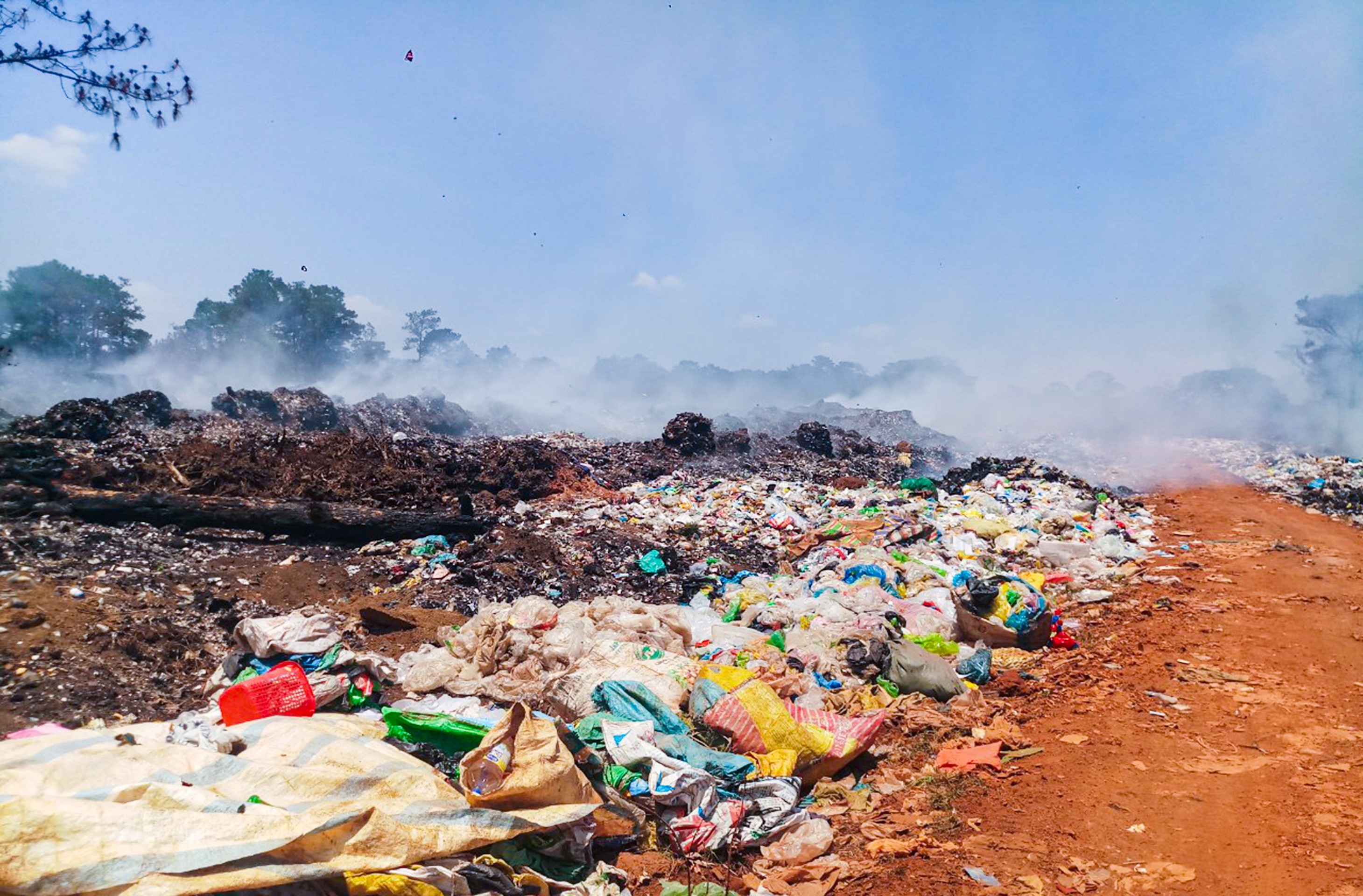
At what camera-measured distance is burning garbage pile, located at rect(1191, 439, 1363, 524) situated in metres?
10.8

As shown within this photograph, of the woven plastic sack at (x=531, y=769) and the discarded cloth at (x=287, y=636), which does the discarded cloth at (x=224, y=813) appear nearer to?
the woven plastic sack at (x=531, y=769)

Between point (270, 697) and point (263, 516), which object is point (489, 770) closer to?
point (270, 697)

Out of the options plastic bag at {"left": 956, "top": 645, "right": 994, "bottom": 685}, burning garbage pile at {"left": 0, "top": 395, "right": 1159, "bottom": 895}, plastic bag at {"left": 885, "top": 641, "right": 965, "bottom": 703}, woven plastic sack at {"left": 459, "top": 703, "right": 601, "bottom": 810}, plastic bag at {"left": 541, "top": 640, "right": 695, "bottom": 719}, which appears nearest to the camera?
burning garbage pile at {"left": 0, "top": 395, "right": 1159, "bottom": 895}

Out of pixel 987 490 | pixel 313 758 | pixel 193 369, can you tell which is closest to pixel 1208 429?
pixel 987 490

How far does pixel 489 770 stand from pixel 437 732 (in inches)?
27.1

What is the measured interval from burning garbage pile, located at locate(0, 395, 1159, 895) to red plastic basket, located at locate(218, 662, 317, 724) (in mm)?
12

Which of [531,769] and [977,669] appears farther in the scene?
[977,669]

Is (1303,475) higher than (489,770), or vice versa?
(1303,475)

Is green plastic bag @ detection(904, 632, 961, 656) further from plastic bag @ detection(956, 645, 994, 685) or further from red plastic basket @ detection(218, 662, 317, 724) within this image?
red plastic basket @ detection(218, 662, 317, 724)

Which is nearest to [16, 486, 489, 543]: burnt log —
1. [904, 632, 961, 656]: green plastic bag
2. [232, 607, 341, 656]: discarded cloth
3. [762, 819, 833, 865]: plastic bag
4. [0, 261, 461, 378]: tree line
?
[232, 607, 341, 656]: discarded cloth

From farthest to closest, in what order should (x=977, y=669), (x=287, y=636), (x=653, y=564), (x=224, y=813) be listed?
(x=653, y=564) → (x=977, y=669) → (x=287, y=636) → (x=224, y=813)

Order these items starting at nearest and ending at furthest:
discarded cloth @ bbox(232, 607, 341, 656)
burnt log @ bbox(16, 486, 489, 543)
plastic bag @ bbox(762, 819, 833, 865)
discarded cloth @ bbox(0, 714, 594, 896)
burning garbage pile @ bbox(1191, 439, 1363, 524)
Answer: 1. discarded cloth @ bbox(0, 714, 594, 896)
2. plastic bag @ bbox(762, 819, 833, 865)
3. discarded cloth @ bbox(232, 607, 341, 656)
4. burnt log @ bbox(16, 486, 489, 543)
5. burning garbage pile @ bbox(1191, 439, 1363, 524)

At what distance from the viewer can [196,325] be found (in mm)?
33062

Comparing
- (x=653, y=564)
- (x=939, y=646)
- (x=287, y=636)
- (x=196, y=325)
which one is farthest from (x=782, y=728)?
(x=196, y=325)
